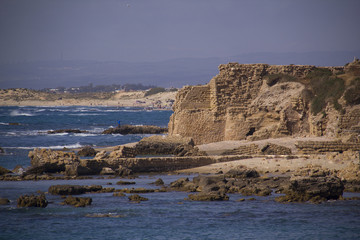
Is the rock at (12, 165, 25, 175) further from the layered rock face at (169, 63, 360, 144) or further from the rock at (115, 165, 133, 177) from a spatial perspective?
the layered rock face at (169, 63, 360, 144)

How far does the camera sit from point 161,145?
1037 inches

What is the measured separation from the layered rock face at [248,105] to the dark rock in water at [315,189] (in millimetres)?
10837

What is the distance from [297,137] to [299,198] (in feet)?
35.1

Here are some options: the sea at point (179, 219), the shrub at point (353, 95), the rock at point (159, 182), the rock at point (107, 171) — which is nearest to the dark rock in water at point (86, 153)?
the rock at point (107, 171)

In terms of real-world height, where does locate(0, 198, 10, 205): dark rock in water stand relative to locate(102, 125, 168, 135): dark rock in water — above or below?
above

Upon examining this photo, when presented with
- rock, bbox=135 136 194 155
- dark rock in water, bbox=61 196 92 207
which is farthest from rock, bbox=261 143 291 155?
dark rock in water, bbox=61 196 92 207

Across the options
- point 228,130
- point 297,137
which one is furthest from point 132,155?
point 297,137

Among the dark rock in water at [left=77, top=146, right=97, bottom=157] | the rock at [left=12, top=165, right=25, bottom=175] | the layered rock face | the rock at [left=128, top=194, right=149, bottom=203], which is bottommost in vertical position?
the dark rock in water at [left=77, top=146, right=97, bottom=157]

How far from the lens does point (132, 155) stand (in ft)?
76.7

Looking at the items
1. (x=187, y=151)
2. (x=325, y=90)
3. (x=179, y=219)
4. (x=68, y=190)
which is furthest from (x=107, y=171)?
(x=325, y=90)

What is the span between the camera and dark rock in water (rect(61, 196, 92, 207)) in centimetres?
1509

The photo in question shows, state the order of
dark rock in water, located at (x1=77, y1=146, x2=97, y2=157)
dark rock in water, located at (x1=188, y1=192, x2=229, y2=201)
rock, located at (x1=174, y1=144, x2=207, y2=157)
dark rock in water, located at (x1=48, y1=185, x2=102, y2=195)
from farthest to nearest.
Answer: dark rock in water, located at (x1=77, y1=146, x2=97, y2=157) → rock, located at (x1=174, y1=144, x2=207, y2=157) → dark rock in water, located at (x1=48, y1=185, x2=102, y2=195) → dark rock in water, located at (x1=188, y1=192, x2=229, y2=201)

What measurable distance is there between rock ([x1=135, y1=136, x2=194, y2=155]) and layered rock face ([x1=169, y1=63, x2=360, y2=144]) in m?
1.32

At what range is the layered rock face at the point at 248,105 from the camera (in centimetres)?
2650
